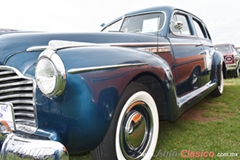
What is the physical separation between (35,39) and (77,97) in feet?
2.27

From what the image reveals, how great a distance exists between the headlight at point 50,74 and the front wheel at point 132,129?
0.46 meters

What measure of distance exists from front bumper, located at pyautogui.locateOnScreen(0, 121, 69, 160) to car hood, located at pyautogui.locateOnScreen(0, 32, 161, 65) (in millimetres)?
563

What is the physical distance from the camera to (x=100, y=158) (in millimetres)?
1601

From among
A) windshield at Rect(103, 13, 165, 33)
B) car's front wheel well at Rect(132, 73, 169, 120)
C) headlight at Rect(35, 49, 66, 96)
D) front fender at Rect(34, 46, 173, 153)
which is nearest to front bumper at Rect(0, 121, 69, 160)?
front fender at Rect(34, 46, 173, 153)

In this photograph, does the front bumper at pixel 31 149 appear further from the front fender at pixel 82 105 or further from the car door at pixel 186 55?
the car door at pixel 186 55

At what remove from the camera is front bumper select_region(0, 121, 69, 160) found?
Answer: 126 cm

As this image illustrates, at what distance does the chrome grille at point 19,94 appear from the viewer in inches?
56.4

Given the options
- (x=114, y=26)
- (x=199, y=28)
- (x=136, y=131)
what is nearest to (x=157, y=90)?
(x=136, y=131)

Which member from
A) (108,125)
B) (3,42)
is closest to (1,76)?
(3,42)

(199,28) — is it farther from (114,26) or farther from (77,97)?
(77,97)

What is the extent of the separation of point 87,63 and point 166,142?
56.5 inches

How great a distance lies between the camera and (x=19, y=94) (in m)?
1.46

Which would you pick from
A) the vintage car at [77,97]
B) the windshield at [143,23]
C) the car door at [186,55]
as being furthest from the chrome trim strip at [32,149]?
the windshield at [143,23]

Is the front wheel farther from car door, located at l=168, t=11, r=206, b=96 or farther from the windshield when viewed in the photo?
the windshield
